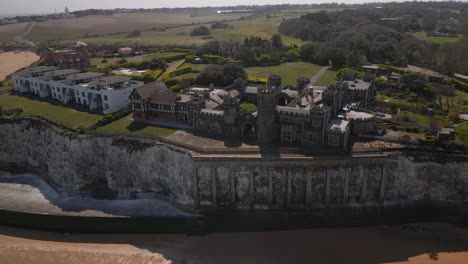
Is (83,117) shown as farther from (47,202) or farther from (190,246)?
(190,246)

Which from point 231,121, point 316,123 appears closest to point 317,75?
point 231,121

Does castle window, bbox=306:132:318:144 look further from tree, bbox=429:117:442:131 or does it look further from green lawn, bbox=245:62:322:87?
green lawn, bbox=245:62:322:87

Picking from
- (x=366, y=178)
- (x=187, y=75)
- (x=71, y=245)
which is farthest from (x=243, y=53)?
(x=71, y=245)

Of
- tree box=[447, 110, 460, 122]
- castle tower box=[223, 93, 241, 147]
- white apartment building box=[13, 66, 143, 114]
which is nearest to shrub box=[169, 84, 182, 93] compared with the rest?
white apartment building box=[13, 66, 143, 114]

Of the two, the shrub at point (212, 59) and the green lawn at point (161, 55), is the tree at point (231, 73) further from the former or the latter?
the green lawn at point (161, 55)

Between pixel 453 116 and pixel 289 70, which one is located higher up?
pixel 289 70

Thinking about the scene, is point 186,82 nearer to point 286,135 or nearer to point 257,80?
point 257,80
